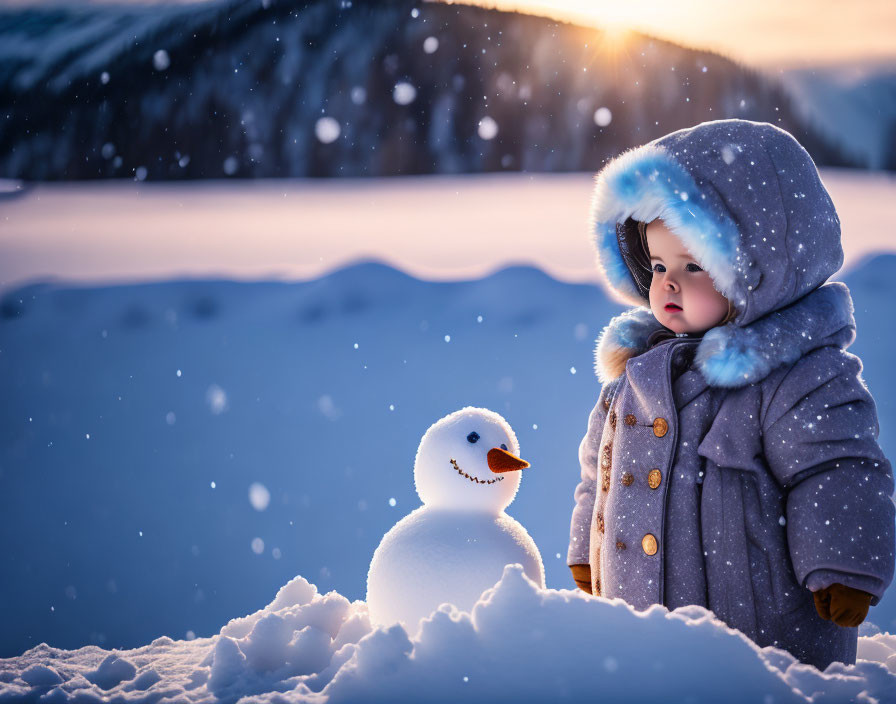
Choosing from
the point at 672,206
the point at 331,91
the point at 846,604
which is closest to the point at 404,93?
the point at 331,91

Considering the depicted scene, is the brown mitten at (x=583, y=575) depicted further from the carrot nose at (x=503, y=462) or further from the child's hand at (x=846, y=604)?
the child's hand at (x=846, y=604)

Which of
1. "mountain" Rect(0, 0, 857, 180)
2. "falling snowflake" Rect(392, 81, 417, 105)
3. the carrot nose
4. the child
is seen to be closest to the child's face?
the child

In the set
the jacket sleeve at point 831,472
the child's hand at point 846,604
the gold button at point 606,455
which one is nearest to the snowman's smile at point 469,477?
the gold button at point 606,455

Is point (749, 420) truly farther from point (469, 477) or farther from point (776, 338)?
point (469, 477)

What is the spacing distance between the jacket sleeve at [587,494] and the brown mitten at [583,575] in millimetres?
12

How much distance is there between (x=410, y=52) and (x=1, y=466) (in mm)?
2587

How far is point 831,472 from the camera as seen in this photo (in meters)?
1.42

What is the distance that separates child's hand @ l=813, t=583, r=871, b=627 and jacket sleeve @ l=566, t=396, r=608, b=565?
55 centimetres

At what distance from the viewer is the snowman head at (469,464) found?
1692 mm

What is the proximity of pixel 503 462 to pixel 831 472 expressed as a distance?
2.04 feet

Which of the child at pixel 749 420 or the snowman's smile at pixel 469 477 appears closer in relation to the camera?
the child at pixel 749 420

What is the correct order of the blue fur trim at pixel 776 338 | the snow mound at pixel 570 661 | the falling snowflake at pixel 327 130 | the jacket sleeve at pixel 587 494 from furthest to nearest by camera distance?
the falling snowflake at pixel 327 130 → the jacket sleeve at pixel 587 494 → the blue fur trim at pixel 776 338 → the snow mound at pixel 570 661

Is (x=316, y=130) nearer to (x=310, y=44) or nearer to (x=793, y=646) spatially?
(x=310, y=44)

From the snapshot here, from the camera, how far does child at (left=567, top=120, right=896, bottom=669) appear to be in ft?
4.61
